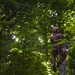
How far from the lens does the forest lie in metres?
17.0

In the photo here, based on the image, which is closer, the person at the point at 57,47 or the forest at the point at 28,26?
the person at the point at 57,47

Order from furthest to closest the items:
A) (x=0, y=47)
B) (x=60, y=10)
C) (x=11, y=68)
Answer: (x=11, y=68) → (x=60, y=10) → (x=0, y=47)

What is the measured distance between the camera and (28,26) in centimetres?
1886

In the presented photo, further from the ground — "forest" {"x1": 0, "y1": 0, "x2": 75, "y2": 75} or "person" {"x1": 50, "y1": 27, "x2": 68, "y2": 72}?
"person" {"x1": 50, "y1": 27, "x2": 68, "y2": 72}

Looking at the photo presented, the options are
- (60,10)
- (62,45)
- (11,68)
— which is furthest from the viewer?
(11,68)

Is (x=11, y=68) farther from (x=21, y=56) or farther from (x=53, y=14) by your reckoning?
(x=53, y=14)

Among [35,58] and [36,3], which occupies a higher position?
[36,3]

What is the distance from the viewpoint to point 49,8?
17797mm

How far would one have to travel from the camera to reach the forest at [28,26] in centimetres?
1695

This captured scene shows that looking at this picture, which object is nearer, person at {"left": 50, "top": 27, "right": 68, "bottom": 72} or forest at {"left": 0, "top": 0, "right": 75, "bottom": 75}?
person at {"left": 50, "top": 27, "right": 68, "bottom": 72}

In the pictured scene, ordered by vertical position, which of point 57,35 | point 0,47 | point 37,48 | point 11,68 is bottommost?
point 11,68

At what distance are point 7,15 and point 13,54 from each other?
347 cm

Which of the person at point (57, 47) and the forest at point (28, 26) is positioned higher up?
the person at point (57, 47)

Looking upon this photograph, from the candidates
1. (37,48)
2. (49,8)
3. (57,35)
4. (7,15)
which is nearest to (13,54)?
(37,48)
